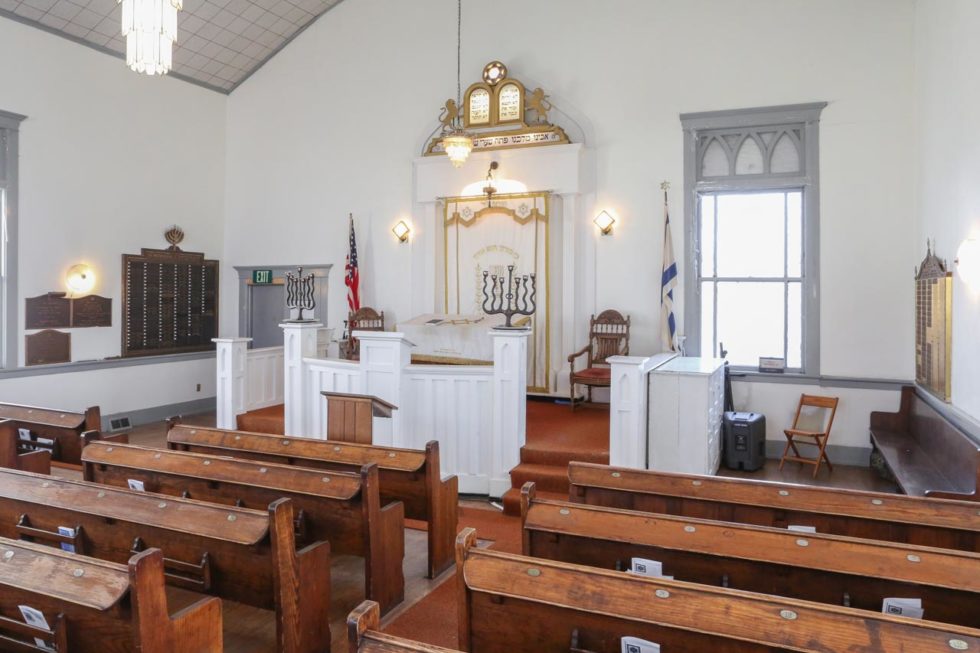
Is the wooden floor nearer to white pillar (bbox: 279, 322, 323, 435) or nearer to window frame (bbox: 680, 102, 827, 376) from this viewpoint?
white pillar (bbox: 279, 322, 323, 435)

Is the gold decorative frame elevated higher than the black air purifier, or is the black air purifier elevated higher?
the gold decorative frame

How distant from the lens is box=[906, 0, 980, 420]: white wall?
437cm

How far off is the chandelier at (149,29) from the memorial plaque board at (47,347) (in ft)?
18.1

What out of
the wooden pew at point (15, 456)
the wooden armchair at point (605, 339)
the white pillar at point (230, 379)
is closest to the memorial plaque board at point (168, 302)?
the white pillar at point (230, 379)

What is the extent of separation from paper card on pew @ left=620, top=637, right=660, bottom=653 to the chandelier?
3.46 m

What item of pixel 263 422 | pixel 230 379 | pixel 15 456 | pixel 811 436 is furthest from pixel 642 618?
pixel 230 379

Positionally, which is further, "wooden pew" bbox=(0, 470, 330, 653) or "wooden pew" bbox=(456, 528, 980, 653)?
"wooden pew" bbox=(0, 470, 330, 653)

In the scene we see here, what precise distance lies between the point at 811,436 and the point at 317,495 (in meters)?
5.07

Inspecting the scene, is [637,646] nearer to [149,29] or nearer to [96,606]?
[96,606]

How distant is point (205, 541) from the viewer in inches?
105

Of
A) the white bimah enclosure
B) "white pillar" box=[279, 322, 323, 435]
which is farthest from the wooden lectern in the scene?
"white pillar" box=[279, 322, 323, 435]

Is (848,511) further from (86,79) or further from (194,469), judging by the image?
(86,79)

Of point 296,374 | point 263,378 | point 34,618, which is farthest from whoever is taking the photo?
point 263,378

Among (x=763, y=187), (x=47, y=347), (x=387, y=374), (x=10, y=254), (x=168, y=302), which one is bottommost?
(x=387, y=374)
